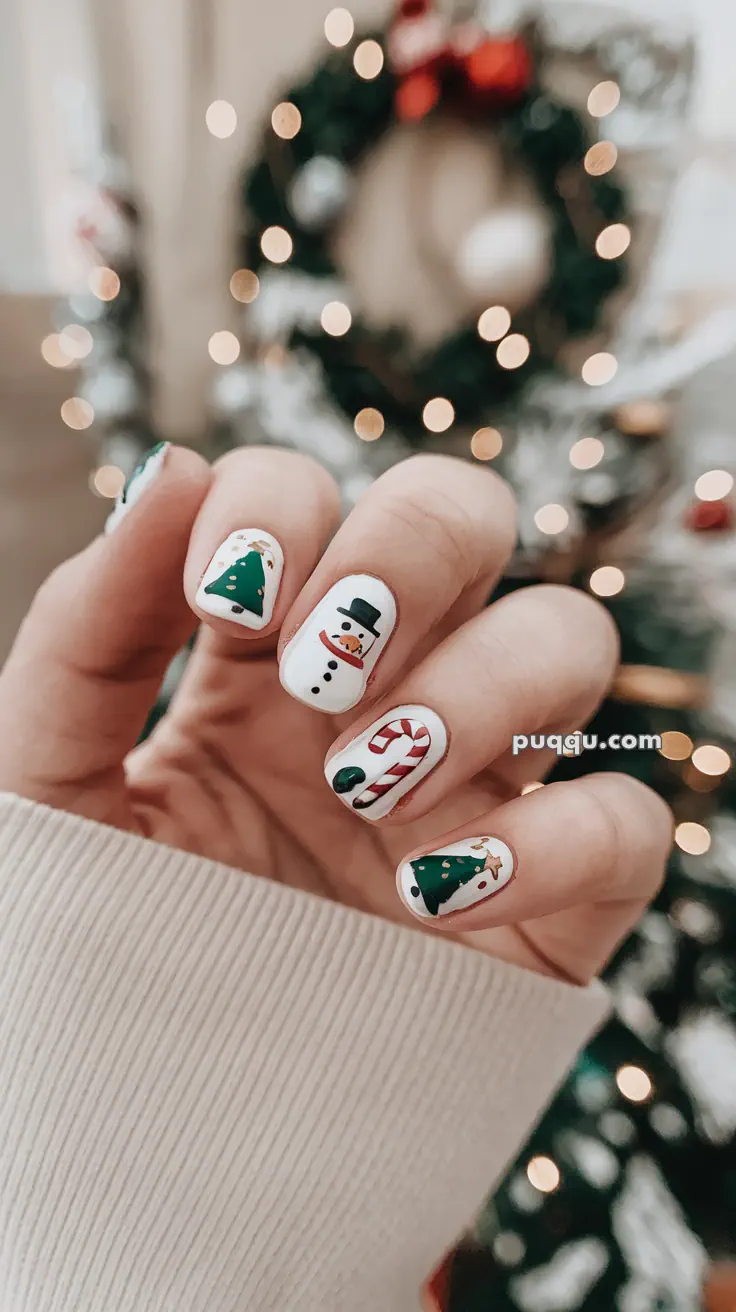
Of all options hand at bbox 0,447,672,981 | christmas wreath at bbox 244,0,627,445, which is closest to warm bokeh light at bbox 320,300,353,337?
christmas wreath at bbox 244,0,627,445

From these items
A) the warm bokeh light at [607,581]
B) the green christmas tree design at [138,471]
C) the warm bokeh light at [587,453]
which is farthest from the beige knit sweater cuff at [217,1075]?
the warm bokeh light at [587,453]

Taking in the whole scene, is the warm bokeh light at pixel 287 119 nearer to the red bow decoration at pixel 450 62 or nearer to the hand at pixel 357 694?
the red bow decoration at pixel 450 62

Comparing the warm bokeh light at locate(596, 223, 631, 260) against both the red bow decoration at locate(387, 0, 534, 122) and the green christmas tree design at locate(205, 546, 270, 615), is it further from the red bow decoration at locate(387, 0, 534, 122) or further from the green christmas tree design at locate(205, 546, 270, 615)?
the green christmas tree design at locate(205, 546, 270, 615)

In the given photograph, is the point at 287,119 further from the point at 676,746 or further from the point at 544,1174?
the point at 544,1174

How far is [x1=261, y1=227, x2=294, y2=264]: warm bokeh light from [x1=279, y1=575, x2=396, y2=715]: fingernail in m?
0.62

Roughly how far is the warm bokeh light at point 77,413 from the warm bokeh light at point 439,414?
1.32 feet

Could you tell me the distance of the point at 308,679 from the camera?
253 mm

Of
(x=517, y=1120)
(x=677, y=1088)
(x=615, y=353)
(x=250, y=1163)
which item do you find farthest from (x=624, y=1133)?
(x=615, y=353)

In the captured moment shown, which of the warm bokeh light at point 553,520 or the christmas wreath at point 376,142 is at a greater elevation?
the christmas wreath at point 376,142

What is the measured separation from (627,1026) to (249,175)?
2.95 ft

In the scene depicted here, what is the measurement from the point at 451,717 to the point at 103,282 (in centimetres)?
75

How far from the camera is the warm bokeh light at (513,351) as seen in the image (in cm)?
68

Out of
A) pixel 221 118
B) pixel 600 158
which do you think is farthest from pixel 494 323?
pixel 221 118

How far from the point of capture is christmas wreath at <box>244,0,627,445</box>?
619mm
